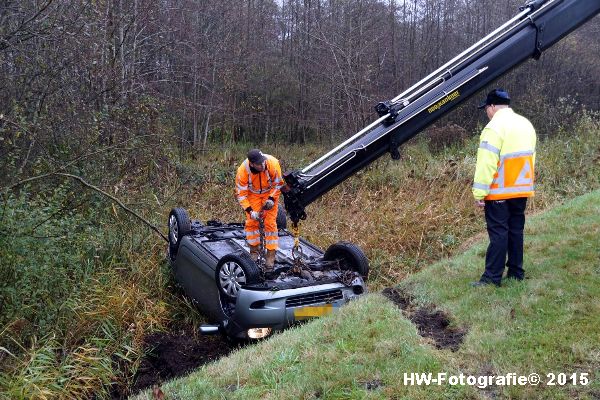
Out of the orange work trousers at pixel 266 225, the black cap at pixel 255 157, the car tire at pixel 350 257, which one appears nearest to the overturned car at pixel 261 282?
the car tire at pixel 350 257

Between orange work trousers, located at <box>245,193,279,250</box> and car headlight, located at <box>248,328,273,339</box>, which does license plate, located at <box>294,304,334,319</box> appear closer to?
car headlight, located at <box>248,328,273,339</box>

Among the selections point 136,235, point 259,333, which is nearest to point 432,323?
point 259,333

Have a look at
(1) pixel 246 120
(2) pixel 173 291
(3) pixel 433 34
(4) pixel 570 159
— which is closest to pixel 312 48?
(1) pixel 246 120

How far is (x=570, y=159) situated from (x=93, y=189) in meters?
9.75

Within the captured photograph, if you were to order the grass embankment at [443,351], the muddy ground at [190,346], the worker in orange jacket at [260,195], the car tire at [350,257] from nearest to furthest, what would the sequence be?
A: the grass embankment at [443,351] → the muddy ground at [190,346] → the car tire at [350,257] → the worker in orange jacket at [260,195]

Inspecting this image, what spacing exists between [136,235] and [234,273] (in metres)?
3.30

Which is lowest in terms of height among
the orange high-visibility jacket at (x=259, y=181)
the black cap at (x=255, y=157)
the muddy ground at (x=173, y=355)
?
the muddy ground at (x=173, y=355)

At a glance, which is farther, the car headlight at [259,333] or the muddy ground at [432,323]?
the car headlight at [259,333]

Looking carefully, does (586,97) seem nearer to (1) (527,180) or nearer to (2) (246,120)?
(2) (246,120)

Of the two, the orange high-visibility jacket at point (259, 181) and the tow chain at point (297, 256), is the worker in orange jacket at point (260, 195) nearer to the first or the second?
the orange high-visibility jacket at point (259, 181)

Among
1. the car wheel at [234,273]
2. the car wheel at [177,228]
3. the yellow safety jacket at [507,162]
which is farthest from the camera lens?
the car wheel at [177,228]

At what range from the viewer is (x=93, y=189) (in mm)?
8250

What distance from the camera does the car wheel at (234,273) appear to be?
6.50 metres

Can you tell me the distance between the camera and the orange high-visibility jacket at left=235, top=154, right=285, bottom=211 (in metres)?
7.52
